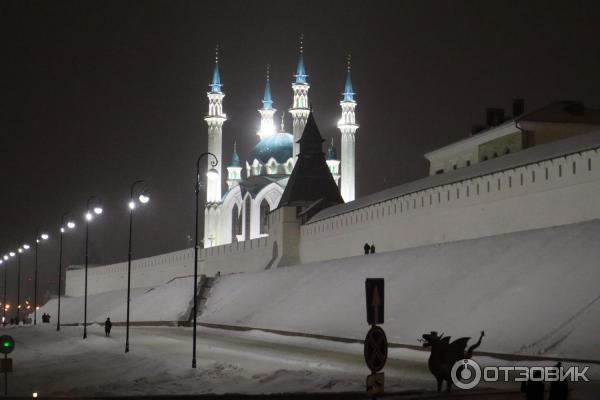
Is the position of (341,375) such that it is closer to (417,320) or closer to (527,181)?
(417,320)

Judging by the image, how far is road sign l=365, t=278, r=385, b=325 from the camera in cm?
1338

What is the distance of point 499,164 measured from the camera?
36.4 m

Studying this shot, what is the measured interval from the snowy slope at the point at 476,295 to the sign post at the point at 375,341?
7.86 meters

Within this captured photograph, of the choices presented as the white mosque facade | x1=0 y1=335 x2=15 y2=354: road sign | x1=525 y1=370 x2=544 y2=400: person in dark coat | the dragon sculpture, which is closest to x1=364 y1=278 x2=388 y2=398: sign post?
x1=525 y1=370 x2=544 y2=400: person in dark coat

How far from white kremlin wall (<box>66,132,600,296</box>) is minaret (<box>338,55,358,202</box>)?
27475mm

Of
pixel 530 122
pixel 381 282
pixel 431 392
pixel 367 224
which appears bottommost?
pixel 431 392

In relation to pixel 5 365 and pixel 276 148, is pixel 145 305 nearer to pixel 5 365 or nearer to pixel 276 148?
pixel 5 365

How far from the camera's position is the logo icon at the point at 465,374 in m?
17.5

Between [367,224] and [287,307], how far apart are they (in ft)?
22.3

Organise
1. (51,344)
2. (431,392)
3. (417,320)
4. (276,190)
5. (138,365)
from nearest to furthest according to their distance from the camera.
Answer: (431,392) → (138,365) → (417,320) → (51,344) → (276,190)

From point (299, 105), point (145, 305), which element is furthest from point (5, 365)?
point (299, 105)

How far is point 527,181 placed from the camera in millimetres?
33656

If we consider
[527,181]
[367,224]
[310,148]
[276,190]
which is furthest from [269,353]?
[276,190]

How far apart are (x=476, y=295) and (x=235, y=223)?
66748 millimetres
